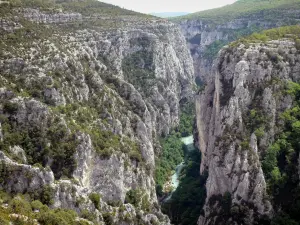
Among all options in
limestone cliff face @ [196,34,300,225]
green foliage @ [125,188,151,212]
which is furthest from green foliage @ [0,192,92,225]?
limestone cliff face @ [196,34,300,225]

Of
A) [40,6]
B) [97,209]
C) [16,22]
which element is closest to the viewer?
[97,209]

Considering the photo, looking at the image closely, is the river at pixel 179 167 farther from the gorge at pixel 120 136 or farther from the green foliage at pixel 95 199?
the green foliage at pixel 95 199

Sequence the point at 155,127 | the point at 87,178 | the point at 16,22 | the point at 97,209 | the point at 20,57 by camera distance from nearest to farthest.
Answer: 1. the point at 97,209
2. the point at 87,178
3. the point at 20,57
4. the point at 16,22
5. the point at 155,127

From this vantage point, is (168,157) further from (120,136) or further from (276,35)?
(276,35)

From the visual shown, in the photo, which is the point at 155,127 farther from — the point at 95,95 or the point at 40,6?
the point at 40,6

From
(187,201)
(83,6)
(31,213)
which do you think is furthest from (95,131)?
(83,6)

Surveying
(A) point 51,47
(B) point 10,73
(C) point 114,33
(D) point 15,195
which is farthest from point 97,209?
(C) point 114,33

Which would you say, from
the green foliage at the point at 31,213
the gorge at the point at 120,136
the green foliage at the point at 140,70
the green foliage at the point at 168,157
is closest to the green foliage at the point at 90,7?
the gorge at the point at 120,136
